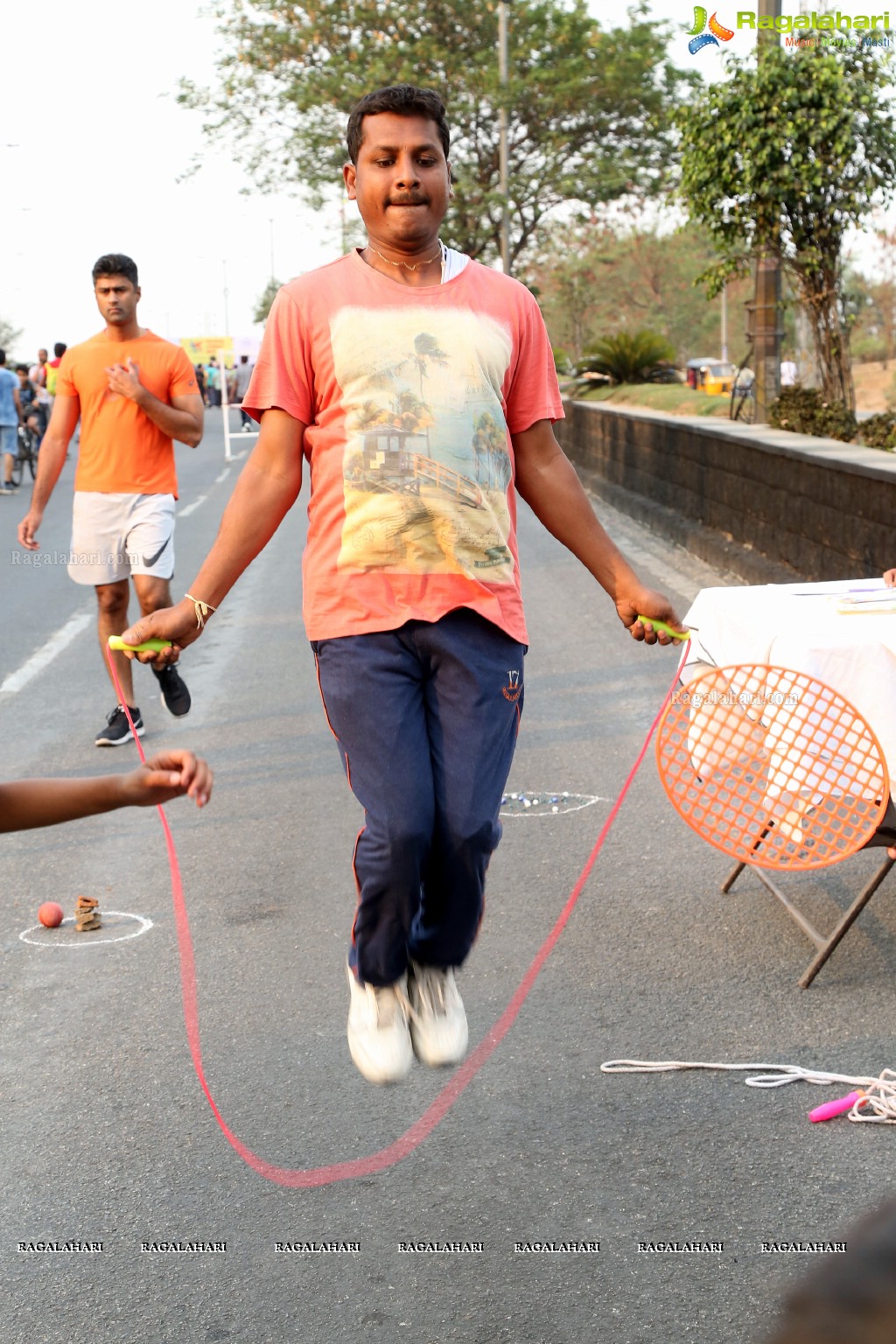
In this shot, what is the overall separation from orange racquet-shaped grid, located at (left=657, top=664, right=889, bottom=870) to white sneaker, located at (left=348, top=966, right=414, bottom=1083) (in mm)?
1206

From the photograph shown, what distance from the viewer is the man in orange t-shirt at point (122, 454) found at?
7902 mm

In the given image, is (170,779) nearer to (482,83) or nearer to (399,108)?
(399,108)

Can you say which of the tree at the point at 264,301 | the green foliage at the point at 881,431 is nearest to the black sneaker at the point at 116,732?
the green foliage at the point at 881,431

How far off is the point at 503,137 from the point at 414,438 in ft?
116

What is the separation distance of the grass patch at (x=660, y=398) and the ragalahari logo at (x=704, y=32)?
8844 millimetres

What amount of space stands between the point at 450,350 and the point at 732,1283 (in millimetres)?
2036

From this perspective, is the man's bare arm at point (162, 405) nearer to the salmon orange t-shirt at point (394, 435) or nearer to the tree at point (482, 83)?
the salmon orange t-shirt at point (394, 435)

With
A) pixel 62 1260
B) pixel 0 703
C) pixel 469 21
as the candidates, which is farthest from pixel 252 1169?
pixel 469 21

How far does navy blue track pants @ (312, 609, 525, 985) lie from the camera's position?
361cm

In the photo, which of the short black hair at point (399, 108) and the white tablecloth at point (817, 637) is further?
the white tablecloth at point (817, 637)

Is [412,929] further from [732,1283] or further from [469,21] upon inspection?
[469,21]

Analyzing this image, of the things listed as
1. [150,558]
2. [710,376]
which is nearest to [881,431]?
[150,558]

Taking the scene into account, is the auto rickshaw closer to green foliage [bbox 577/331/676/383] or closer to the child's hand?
green foliage [bbox 577/331/676/383]

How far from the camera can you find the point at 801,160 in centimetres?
1550
